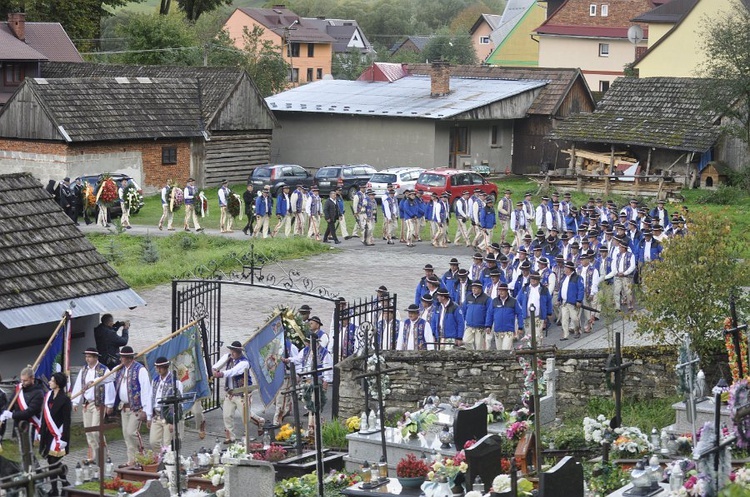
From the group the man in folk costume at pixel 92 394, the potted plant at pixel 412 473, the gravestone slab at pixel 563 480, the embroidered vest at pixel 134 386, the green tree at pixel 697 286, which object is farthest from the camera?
the green tree at pixel 697 286

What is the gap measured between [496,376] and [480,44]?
11045 centimetres

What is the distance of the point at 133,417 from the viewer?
1709 cm

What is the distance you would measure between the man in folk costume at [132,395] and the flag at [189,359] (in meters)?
0.52

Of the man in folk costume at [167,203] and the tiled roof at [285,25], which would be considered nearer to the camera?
the man in folk costume at [167,203]

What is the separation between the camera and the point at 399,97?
4912cm

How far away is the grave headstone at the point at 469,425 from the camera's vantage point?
1498cm

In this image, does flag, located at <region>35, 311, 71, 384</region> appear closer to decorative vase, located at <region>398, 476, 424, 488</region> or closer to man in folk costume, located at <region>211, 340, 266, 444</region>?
man in folk costume, located at <region>211, 340, 266, 444</region>

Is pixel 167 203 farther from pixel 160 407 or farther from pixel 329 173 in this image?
pixel 160 407

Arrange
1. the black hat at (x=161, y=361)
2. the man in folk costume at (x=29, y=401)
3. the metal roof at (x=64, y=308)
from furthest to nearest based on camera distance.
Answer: the metal roof at (x=64, y=308)
the black hat at (x=161, y=361)
the man in folk costume at (x=29, y=401)

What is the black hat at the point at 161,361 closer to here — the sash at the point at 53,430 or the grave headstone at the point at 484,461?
the sash at the point at 53,430

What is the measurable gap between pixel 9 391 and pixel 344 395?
4.41 metres

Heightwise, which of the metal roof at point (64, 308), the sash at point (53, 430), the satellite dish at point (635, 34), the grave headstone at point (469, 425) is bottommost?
the sash at point (53, 430)

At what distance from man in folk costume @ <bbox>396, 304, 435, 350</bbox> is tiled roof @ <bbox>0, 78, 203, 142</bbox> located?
74.1ft

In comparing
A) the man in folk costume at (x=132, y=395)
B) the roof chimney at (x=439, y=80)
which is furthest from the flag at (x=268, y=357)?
the roof chimney at (x=439, y=80)
